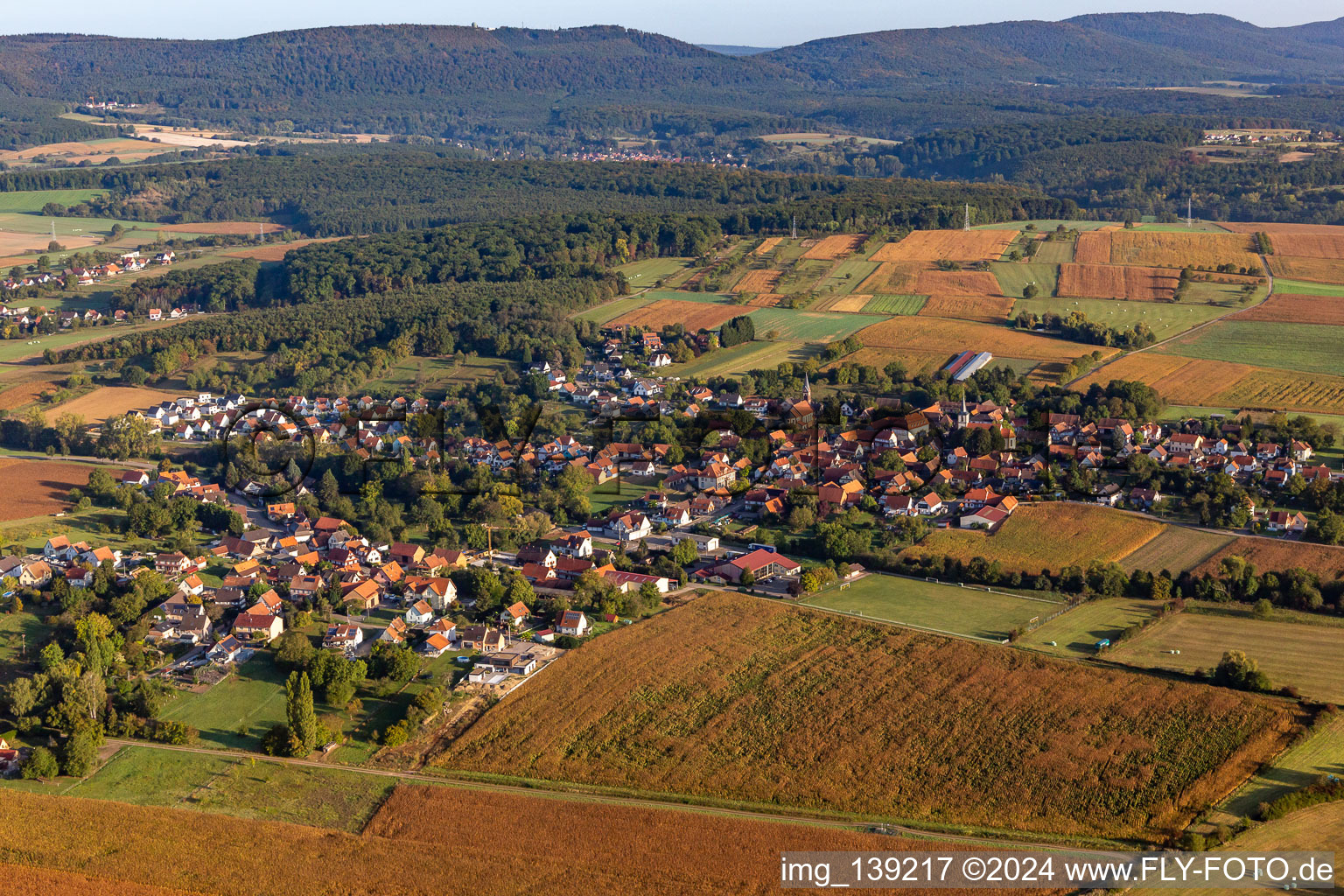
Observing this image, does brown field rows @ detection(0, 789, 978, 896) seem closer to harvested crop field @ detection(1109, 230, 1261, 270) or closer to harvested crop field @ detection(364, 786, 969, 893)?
harvested crop field @ detection(364, 786, 969, 893)

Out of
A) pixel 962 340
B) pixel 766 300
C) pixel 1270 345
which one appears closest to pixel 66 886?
pixel 962 340

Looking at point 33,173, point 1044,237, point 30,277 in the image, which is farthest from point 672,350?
point 33,173

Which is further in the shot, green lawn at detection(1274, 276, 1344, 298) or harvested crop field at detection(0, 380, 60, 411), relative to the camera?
green lawn at detection(1274, 276, 1344, 298)

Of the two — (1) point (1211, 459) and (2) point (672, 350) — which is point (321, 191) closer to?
(2) point (672, 350)

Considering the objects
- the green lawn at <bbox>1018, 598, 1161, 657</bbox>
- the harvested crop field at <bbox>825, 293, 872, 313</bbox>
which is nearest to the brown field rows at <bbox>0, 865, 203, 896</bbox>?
the green lawn at <bbox>1018, 598, 1161, 657</bbox>

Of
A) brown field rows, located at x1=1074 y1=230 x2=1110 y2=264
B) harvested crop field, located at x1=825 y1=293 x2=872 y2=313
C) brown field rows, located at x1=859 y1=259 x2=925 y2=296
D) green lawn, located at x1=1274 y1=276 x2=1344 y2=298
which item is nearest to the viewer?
green lawn, located at x1=1274 y1=276 x2=1344 y2=298

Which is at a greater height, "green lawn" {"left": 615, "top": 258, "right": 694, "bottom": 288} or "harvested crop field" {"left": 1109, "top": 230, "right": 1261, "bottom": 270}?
"harvested crop field" {"left": 1109, "top": 230, "right": 1261, "bottom": 270}
